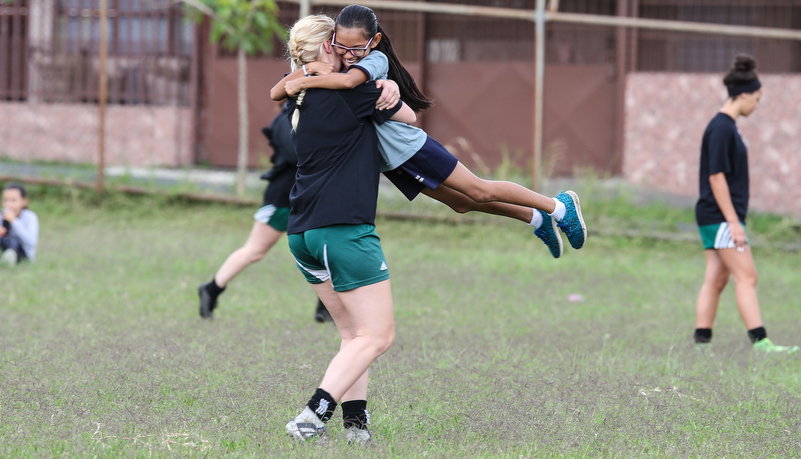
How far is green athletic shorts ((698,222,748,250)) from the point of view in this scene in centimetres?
602

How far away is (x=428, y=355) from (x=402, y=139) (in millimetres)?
2235

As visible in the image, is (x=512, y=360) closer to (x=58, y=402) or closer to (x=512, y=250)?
(x=58, y=402)

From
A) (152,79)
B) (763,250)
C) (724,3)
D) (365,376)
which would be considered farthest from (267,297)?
(724,3)

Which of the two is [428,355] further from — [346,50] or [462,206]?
[346,50]

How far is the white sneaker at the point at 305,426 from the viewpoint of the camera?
3549 millimetres

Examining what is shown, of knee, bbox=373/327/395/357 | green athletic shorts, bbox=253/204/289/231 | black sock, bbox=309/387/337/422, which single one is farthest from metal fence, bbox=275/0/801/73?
black sock, bbox=309/387/337/422

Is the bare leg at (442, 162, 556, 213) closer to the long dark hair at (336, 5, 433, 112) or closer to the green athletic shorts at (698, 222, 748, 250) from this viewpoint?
the long dark hair at (336, 5, 433, 112)

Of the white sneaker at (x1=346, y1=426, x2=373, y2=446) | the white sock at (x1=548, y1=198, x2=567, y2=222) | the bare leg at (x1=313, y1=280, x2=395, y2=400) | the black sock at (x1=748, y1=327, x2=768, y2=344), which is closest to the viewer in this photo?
the bare leg at (x1=313, y1=280, x2=395, y2=400)

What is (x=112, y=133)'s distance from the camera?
14.4 m

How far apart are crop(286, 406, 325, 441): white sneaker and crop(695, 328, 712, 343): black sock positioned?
363cm

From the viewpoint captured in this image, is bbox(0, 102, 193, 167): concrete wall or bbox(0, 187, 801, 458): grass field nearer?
bbox(0, 187, 801, 458): grass field

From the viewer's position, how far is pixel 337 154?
350 cm

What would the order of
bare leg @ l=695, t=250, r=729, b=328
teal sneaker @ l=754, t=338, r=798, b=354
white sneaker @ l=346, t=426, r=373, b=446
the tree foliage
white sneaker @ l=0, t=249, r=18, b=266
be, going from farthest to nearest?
the tree foliage
white sneaker @ l=0, t=249, r=18, b=266
bare leg @ l=695, t=250, r=729, b=328
teal sneaker @ l=754, t=338, r=798, b=354
white sneaker @ l=346, t=426, r=373, b=446

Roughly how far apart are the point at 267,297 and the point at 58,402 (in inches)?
130
